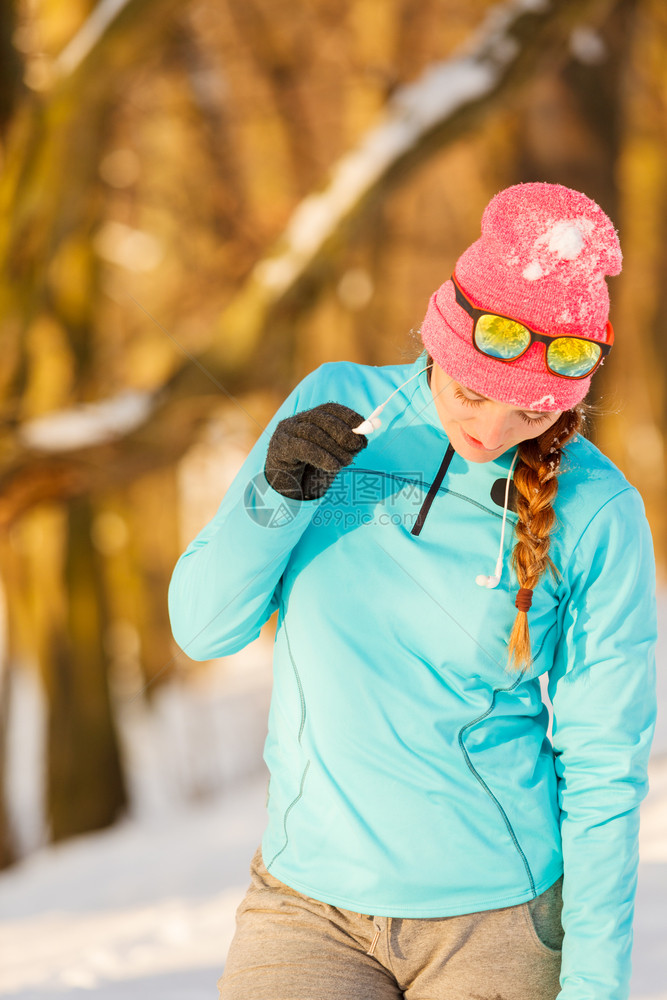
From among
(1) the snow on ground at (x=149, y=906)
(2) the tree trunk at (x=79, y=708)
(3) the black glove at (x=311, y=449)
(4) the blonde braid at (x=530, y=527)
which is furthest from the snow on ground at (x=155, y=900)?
(3) the black glove at (x=311, y=449)

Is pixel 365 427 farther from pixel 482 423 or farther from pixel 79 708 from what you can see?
pixel 79 708

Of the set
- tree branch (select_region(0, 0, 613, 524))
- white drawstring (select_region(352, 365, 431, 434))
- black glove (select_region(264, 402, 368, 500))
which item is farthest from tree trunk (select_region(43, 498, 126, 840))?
black glove (select_region(264, 402, 368, 500))

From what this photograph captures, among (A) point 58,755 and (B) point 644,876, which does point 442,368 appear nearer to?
(B) point 644,876

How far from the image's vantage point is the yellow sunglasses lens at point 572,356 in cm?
151

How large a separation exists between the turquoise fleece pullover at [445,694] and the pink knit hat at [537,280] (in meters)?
0.18

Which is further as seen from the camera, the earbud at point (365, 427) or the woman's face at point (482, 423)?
the woman's face at point (482, 423)

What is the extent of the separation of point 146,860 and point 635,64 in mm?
7807

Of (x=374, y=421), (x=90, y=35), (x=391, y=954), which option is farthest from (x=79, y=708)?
(x=374, y=421)

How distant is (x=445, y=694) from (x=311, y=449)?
1.50ft

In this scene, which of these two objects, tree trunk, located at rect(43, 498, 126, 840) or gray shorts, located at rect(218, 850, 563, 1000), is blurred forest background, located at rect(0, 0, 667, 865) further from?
gray shorts, located at rect(218, 850, 563, 1000)

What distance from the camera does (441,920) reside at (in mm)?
1542

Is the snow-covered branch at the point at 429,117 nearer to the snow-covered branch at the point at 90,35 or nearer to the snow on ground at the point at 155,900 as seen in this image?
the snow-covered branch at the point at 90,35

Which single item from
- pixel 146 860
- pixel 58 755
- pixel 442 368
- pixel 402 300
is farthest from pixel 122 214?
pixel 442 368

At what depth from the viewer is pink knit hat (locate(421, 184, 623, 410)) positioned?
1477 mm
